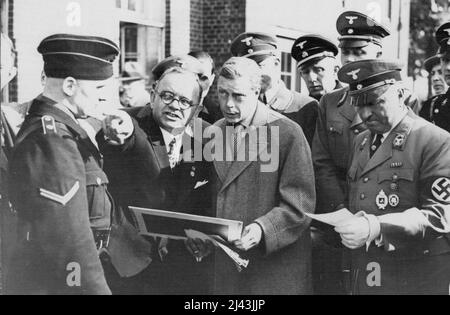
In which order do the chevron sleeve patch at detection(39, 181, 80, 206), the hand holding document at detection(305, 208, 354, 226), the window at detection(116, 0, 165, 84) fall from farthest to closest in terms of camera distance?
the window at detection(116, 0, 165, 84) → the hand holding document at detection(305, 208, 354, 226) → the chevron sleeve patch at detection(39, 181, 80, 206)

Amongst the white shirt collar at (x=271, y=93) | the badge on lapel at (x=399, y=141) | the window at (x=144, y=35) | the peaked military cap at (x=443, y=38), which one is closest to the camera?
the badge on lapel at (x=399, y=141)

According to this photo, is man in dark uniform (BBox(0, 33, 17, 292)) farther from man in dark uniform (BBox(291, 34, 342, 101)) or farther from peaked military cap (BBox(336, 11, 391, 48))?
peaked military cap (BBox(336, 11, 391, 48))

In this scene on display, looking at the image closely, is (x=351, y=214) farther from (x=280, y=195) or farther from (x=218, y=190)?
(x=218, y=190)

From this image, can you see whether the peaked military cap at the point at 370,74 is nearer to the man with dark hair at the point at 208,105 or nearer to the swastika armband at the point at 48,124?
the man with dark hair at the point at 208,105

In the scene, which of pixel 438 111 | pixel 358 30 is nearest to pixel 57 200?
pixel 358 30

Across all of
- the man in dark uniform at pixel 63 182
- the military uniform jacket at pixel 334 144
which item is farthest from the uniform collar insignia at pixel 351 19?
the man in dark uniform at pixel 63 182

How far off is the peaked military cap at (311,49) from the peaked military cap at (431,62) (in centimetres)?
78

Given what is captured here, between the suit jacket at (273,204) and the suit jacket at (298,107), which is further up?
the suit jacket at (298,107)

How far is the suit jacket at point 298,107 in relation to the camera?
6129mm

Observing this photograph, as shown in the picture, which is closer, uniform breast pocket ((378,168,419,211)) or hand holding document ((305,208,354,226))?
uniform breast pocket ((378,168,419,211))

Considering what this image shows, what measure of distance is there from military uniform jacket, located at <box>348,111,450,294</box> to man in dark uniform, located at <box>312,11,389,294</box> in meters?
0.10

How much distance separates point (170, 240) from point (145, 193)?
41 centimetres

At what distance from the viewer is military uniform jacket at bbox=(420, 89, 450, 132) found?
20.0 ft

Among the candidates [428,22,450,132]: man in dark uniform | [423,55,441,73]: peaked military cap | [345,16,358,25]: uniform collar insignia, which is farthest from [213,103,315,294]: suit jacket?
[423,55,441,73]: peaked military cap
